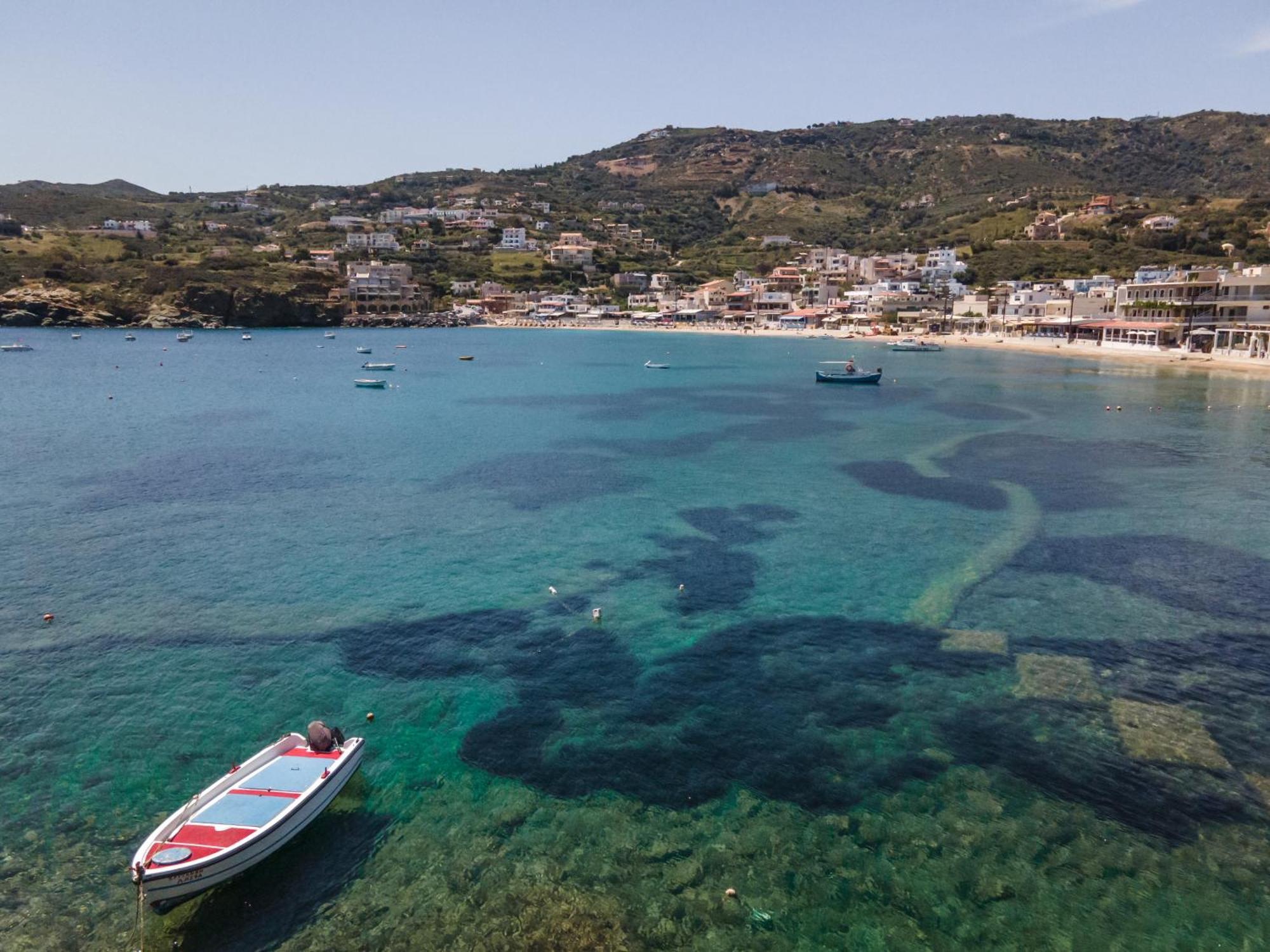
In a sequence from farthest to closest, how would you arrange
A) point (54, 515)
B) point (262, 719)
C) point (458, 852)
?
point (54, 515)
point (262, 719)
point (458, 852)

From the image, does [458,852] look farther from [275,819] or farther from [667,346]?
[667,346]

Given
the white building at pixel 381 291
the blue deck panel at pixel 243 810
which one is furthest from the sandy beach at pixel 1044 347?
the blue deck panel at pixel 243 810

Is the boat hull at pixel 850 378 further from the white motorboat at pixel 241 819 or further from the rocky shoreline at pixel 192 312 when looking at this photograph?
the rocky shoreline at pixel 192 312

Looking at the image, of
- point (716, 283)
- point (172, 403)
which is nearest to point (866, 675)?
point (172, 403)

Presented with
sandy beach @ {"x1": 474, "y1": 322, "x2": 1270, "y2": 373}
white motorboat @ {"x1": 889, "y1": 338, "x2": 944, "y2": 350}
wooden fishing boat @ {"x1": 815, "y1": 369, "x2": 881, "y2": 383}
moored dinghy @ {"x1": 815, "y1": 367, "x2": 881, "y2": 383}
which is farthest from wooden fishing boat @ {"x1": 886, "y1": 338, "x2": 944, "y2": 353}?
wooden fishing boat @ {"x1": 815, "y1": 369, "x2": 881, "y2": 383}

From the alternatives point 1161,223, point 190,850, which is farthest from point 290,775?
point 1161,223
